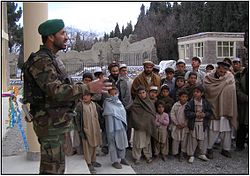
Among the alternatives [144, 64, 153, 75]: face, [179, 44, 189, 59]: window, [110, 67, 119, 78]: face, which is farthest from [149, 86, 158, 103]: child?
[179, 44, 189, 59]: window

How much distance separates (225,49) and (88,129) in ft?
100

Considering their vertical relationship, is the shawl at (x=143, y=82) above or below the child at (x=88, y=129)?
above

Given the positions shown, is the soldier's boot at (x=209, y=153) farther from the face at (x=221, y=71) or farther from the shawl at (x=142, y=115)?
the face at (x=221, y=71)

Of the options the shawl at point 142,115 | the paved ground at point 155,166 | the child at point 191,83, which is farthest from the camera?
the child at point 191,83

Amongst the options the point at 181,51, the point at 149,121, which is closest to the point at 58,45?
the point at 149,121

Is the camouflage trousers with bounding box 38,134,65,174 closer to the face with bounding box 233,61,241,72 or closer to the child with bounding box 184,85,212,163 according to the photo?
the child with bounding box 184,85,212,163

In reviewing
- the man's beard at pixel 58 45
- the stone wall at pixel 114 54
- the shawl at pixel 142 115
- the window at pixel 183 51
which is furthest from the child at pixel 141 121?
the window at pixel 183 51

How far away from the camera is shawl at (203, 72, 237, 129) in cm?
489

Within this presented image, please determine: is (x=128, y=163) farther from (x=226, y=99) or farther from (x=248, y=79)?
(x=248, y=79)

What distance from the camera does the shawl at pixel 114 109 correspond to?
4449 millimetres

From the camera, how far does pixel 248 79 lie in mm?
5066

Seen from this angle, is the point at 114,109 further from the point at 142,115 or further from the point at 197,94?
the point at 197,94

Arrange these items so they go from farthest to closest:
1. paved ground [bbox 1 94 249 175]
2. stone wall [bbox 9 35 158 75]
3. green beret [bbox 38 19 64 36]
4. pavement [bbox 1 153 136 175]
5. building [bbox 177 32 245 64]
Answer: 1. building [bbox 177 32 245 64]
2. stone wall [bbox 9 35 158 75]
3. paved ground [bbox 1 94 249 175]
4. pavement [bbox 1 153 136 175]
5. green beret [bbox 38 19 64 36]

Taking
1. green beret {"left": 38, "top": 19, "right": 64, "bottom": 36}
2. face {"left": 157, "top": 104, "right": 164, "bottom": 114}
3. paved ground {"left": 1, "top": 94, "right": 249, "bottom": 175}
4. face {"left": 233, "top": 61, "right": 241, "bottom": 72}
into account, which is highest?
green beret {"left": 38, "top": 19, "right": 64, "bottom": 36}
